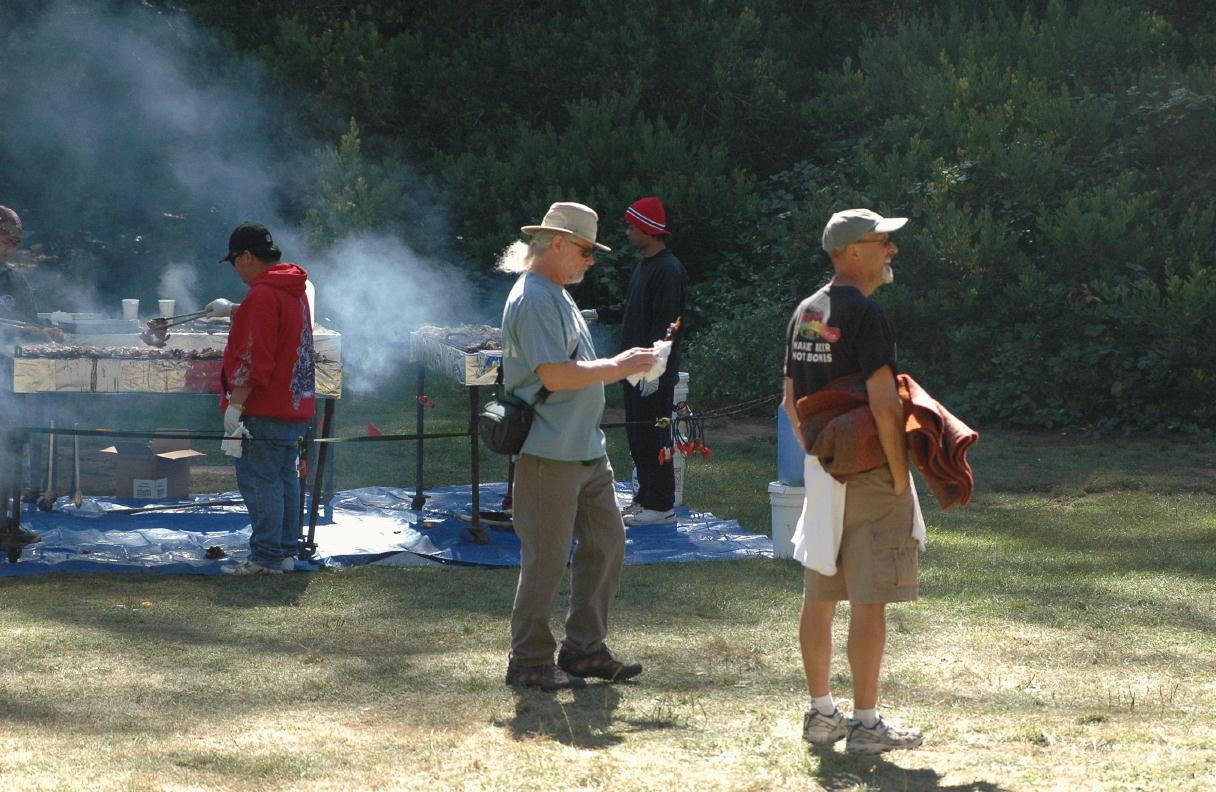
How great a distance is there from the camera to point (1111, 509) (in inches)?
341

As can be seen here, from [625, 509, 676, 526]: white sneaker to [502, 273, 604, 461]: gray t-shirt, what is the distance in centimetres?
335

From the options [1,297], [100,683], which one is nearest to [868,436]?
[100,683]

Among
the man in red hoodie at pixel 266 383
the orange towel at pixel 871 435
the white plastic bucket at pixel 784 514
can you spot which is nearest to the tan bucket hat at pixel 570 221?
the orange towel at pixel 871 435

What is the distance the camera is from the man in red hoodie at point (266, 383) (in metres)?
6.64

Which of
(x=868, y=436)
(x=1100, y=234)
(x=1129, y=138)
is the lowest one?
(x=868, y=436)

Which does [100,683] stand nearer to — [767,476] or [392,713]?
[392,713]

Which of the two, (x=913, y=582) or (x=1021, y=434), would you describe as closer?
(x=913, y=582)

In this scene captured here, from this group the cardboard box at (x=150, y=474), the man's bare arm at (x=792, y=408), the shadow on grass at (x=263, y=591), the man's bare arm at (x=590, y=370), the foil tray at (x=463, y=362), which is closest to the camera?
the man's bare arm at (x=792, y=408)

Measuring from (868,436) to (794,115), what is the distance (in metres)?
13.2

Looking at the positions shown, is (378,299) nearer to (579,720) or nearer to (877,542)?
(579,720)

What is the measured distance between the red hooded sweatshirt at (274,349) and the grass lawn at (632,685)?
84 centimetres

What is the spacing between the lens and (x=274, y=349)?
22.0 ft

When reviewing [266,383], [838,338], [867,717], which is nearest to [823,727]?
[867,717]

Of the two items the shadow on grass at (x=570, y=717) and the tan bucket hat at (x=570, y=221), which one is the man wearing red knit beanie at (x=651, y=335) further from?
the shadow on grass at (x=570, y=717)
